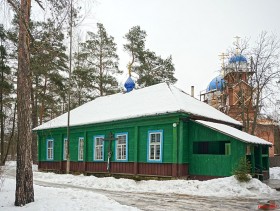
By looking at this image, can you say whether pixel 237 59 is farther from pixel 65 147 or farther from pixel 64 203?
pixel 64 203

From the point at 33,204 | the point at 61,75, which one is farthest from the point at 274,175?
→ the point at 61,75

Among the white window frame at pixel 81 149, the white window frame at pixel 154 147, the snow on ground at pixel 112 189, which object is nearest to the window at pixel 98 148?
the white window frame at pixel 81 149

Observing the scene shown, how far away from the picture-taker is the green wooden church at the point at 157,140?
16250 millimetres

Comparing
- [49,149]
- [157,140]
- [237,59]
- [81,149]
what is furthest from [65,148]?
[237,59]

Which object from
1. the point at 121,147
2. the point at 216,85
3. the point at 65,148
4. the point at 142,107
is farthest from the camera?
the point at 216,85

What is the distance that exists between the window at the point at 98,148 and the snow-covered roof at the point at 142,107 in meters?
1.19

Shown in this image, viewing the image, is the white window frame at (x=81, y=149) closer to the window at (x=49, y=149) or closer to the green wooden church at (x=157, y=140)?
the green wooden church at (x=157, y=140)

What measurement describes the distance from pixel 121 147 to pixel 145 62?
21.2m

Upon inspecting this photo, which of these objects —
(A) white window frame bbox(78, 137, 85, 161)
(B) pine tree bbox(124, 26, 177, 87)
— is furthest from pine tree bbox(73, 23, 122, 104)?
(A) white window frame bbox(78, 137, 85, 161)

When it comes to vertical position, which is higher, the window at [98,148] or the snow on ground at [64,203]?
the window at [98,148]

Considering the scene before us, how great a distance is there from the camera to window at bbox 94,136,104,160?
2155cm

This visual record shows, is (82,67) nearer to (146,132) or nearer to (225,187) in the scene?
(146,132)

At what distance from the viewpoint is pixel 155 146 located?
18094mm

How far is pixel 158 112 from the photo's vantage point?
57.3 feet
